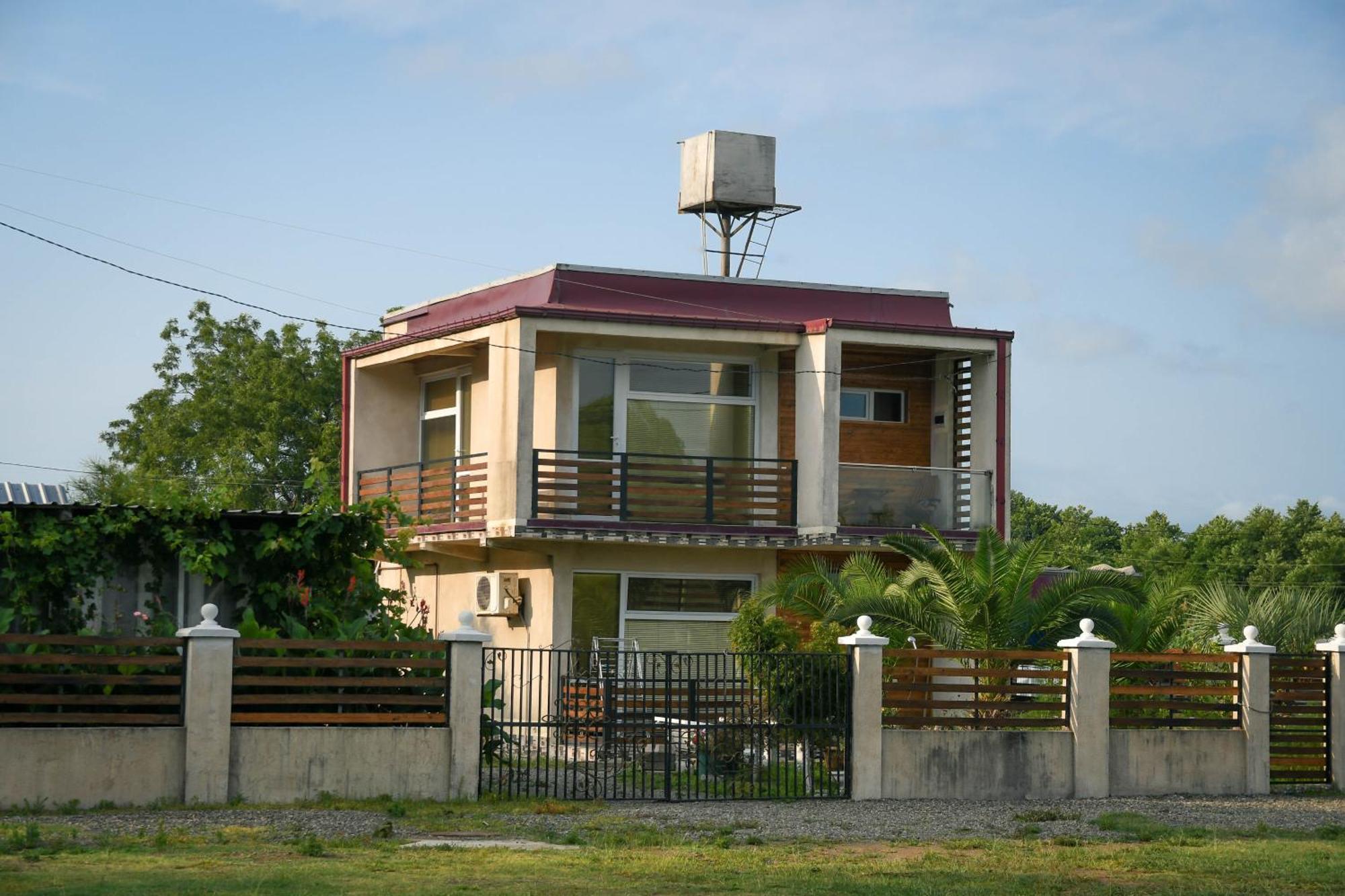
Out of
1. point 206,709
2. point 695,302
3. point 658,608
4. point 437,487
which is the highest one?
point 695,302

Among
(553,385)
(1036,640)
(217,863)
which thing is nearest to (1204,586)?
(1036,640)

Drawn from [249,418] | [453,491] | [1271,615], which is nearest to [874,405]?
[453,491]

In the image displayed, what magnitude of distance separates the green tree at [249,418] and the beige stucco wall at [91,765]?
1282 inches

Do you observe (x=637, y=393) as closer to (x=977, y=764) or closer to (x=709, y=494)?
(x=709, y=494)

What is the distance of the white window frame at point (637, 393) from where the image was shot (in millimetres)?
25906

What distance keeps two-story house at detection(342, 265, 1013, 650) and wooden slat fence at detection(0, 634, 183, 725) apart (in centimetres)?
918

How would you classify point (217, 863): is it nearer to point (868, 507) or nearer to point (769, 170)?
point (868, 507)

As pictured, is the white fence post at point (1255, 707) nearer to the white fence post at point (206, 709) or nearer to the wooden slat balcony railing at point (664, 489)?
the wooden slat balcony railing at point (664, 489)

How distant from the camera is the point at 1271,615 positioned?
2341 cm

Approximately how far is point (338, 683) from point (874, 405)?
13.4m

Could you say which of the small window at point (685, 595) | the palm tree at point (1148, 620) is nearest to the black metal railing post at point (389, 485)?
the small window at point (685, 595)

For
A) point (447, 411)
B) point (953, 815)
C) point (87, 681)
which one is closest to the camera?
point (87, 681)

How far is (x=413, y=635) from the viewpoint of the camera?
56.9ft

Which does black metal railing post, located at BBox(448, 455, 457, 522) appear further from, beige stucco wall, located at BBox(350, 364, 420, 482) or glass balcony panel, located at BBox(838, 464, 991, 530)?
glass balcony panel, located at BBox(838, 464, 991, 530)
